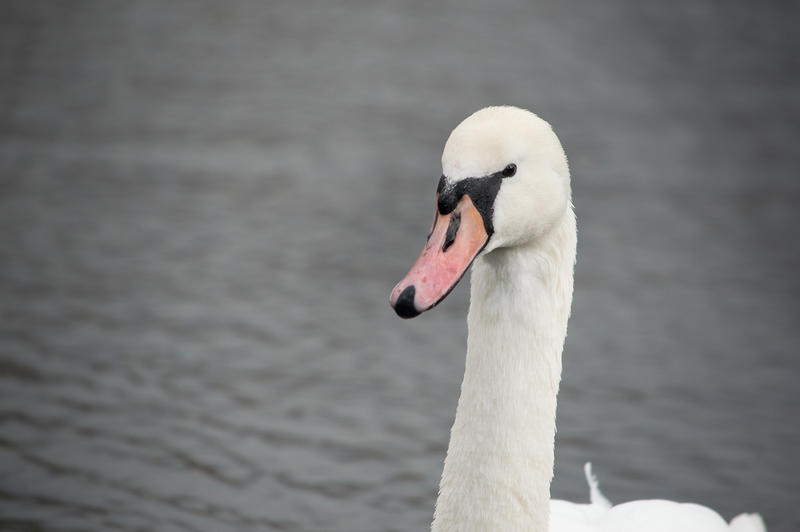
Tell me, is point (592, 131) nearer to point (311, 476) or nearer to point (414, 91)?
point (414, 91)

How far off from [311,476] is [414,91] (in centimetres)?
486

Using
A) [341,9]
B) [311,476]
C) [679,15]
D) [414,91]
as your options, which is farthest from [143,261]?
[679,15]

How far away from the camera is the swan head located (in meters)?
2.62

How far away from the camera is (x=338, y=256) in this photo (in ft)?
22.0

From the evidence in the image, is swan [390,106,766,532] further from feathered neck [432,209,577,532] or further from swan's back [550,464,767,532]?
swan's back [550,464,767,532]

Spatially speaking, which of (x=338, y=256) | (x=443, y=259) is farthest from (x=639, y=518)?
(x=338, y=256)

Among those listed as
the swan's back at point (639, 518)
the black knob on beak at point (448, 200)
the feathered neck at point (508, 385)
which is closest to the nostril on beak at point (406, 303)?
the black knob on beak at point (448, 200)

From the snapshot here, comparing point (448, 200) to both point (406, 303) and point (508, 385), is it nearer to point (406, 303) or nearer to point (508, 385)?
point (406, 303)

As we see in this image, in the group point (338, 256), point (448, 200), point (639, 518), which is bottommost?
point (639, 518)

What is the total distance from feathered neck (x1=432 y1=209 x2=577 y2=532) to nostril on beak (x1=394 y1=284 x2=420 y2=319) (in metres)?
0.32

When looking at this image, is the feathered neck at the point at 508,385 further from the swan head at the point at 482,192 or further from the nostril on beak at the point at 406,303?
the nostril on beak at the point at 406,303

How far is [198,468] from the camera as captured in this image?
15.7ft

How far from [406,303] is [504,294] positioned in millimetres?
354

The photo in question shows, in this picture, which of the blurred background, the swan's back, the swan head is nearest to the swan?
the swan head
